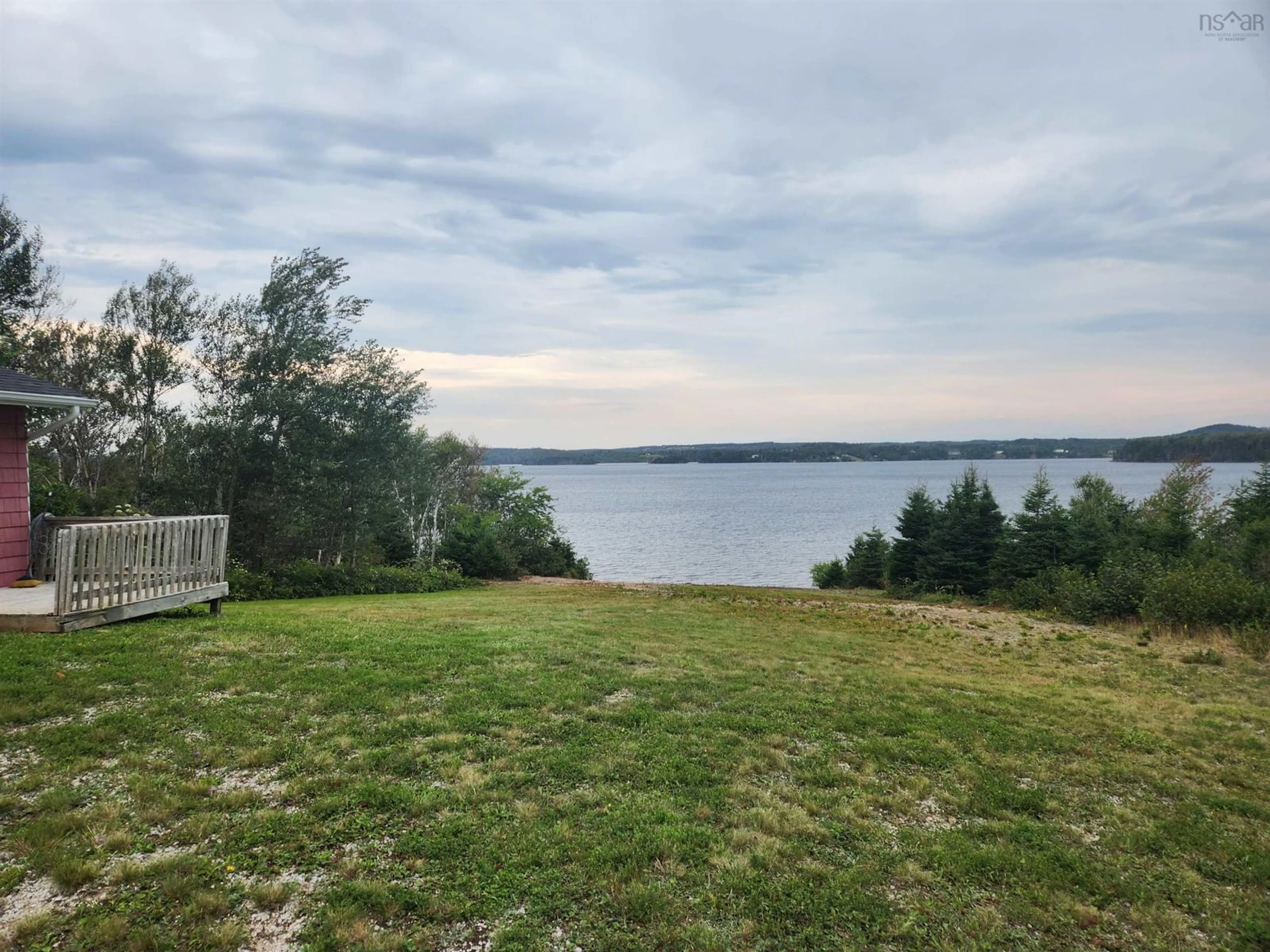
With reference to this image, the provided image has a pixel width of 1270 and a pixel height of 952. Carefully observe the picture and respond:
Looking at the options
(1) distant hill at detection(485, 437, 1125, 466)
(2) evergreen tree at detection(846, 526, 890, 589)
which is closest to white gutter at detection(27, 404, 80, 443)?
(2) evergreen tree at detection(846, 526, 890, 589)

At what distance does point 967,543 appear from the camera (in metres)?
24.3

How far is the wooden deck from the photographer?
7082 mm

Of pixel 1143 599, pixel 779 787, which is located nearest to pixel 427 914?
pixel 779 787

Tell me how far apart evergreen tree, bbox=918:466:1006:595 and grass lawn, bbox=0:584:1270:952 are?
17219 mm

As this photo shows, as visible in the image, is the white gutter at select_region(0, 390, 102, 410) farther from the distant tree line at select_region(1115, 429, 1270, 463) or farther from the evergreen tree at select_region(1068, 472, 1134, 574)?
the distant tree line at select_region(1115, 429, 1270, 463)

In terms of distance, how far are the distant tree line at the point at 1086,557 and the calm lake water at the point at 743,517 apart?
7.30 metres

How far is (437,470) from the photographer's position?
36.0 metres

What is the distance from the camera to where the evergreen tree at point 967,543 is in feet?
78.9

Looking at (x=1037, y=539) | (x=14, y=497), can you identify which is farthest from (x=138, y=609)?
(x=1037, y=539)

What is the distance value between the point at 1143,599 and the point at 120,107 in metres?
24.6

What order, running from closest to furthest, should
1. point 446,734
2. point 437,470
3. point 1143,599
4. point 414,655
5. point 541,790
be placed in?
point 541,790
point 446,734
point 414,655
point 1143,599
point 437,470

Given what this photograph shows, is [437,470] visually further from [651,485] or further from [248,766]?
[651,485]

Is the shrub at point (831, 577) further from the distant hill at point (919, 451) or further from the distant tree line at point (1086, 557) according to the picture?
the distant hill at point (919, 451)

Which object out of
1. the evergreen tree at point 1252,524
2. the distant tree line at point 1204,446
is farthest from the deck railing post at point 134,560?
the distant tree line at point 1204,446
